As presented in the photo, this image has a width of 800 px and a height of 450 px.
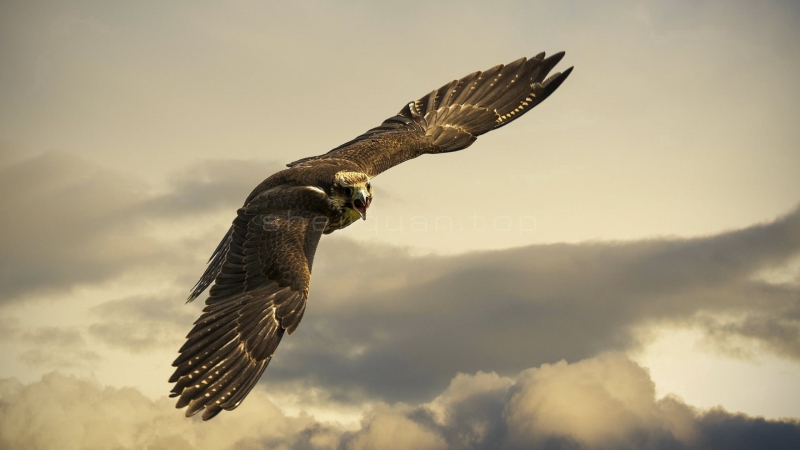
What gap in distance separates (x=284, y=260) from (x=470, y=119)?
656cm

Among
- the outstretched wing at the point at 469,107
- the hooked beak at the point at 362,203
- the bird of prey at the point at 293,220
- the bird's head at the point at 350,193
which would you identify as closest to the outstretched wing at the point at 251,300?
the bird of prey at the point at 293,220

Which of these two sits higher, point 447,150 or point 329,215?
point 447,150

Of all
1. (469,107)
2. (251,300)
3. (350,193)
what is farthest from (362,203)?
(469,107)

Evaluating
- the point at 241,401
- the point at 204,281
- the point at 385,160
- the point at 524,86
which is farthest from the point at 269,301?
the point at 524,86

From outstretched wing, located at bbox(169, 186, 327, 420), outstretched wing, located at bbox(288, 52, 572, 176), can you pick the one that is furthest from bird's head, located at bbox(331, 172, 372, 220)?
outstretched wing, located at bbox(288, 52, 572, 176)

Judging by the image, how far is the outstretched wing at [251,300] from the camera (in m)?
10.5

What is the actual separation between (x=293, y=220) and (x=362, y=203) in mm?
1247

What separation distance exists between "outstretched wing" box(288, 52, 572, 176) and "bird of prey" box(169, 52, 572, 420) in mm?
22

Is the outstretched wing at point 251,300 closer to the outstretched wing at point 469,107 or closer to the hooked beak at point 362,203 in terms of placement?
the hooked beak at point 362,203

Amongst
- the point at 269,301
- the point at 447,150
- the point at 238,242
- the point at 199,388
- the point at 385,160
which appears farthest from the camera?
the point at 447,150

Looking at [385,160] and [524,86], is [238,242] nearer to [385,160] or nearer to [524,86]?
[385,160]

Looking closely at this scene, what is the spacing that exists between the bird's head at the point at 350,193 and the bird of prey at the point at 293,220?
0.02 metres

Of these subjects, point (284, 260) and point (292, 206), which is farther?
point (292, 206)

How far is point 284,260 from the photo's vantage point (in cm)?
1171
